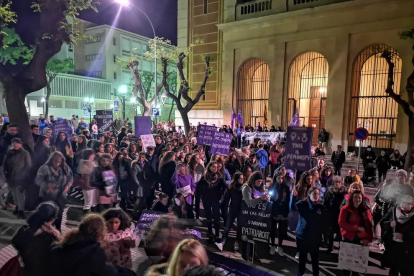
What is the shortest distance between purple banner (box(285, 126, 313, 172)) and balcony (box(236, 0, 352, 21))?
15.1 meters

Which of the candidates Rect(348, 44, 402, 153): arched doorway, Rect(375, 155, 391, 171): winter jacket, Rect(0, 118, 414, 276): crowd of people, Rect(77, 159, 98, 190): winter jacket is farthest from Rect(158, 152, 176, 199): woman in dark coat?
Rect(348, 44, 402, 153): arched doorway

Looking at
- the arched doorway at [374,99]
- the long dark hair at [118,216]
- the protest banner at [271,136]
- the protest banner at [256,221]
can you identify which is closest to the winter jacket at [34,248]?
the long dark hair at [118,216]

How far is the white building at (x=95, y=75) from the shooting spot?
44875 mm

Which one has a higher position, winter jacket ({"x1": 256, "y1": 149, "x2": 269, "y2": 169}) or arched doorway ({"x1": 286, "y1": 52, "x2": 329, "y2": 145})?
arched doorway ({"x1": 286, "y1": 52, "x2": 329, "y2": 145})

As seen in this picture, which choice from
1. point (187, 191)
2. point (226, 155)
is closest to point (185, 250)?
point (187, 191)

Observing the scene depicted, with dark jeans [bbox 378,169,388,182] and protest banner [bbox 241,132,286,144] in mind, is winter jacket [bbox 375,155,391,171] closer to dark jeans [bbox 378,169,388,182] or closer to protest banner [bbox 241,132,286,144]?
dark jeans [bbox 378,169,388,182]

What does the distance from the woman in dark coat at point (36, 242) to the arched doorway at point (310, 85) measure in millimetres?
19025

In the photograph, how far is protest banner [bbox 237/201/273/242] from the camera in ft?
16.9

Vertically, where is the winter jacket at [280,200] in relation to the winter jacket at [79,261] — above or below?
below

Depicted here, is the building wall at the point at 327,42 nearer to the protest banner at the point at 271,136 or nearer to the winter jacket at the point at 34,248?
the protest banner at the point at 271,136

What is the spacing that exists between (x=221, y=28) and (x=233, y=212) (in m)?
19.6

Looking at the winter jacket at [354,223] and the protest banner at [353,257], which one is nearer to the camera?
the protest banner at [353,257]

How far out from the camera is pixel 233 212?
591 cm

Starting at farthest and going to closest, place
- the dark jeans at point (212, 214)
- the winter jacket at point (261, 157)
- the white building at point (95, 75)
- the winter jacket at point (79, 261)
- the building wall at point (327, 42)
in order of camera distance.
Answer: the white building at point (95, 75) < the building wall at point (327, 42) < the winter jacket at point (261, 157) < the dark jeans at point (212, 214) < the winter jacket at point (79, 261)
